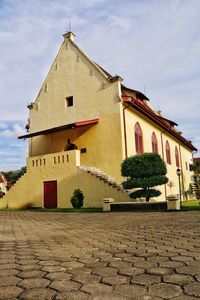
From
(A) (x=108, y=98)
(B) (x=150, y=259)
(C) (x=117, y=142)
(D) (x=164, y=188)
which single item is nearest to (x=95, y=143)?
(C) (x=117, y=142)

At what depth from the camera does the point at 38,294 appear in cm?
215

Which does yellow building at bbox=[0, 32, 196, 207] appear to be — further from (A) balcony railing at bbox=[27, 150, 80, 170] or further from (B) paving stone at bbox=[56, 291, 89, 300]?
(B) paving stone at bbox=[56, 291, 89, 300]

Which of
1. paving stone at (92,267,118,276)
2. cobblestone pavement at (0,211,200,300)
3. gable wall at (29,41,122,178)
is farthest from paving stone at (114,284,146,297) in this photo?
gable wall at (29,41,122,178)

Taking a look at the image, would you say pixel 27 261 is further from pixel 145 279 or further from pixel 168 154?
pixel 168 154

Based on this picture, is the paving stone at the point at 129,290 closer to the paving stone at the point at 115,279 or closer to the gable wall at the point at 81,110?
A: the paving stone at the point at 115,279

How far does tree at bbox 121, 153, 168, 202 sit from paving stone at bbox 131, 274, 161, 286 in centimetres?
1079

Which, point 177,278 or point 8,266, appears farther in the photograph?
point 8,266

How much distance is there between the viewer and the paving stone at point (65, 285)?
2271mm

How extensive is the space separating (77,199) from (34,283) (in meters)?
13.2

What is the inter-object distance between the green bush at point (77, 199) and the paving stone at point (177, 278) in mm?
13157

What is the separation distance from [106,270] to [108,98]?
602 inches

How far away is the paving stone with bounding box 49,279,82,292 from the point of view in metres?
2.27

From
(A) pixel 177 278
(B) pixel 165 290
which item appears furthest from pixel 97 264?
(B) pixel 165 290

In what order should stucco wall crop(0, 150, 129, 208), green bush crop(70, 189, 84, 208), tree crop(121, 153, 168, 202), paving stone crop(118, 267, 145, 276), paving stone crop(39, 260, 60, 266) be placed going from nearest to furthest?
paving stone crop(118, 267, 145, 276)
paving stone crop(39, 260, 60, 266)
tree crop(121, 153, 168, 202)
stucco wall crop(0, 150, 129, 208)
green bush crop(70, 189, 84, 208)
